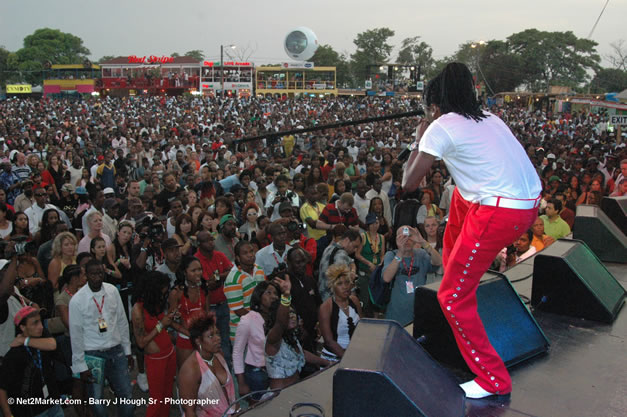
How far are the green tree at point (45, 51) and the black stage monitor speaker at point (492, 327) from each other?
278 ft

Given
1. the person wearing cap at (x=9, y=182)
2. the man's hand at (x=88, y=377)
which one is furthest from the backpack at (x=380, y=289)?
the person wearing cap at (x=9, y=182)

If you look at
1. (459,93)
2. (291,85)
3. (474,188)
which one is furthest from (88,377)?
(291,85)

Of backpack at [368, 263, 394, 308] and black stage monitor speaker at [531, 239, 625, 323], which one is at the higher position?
black stage monitor speaker at [531, 239, 625, 323]

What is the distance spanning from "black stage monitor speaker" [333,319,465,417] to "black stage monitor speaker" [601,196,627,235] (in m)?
4.38

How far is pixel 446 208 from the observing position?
7957 millimetres

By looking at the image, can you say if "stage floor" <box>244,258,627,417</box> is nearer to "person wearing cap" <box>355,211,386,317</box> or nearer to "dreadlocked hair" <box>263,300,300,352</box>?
"dreadlocked hair" <box>263,300,300,352</box>

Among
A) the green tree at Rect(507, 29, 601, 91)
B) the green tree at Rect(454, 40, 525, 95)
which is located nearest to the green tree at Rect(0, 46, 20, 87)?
the green tree at Rect(454, 40, 525, 95)

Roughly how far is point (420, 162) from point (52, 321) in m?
3.66

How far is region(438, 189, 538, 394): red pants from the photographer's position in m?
2.23

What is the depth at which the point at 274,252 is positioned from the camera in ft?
17.5

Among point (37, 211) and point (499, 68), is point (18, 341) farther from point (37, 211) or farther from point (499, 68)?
point (499, 68)

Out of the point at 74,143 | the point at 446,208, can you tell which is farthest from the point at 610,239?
the point at 74,143

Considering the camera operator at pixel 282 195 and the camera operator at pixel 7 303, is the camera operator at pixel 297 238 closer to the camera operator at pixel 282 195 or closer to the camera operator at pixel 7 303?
the camera operator at pixel 282 195

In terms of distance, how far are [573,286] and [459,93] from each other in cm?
163
